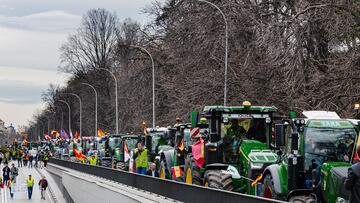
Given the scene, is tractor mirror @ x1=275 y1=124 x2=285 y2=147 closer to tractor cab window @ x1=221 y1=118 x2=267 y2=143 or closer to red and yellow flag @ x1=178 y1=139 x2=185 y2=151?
tractor cab window @ x1=221 y1=118 x2=267 y2=143

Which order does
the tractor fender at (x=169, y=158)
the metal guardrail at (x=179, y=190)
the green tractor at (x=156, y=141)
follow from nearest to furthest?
the metal guardrail at (x=179, y=190) < the tractor fender at (x=169, y=158) < the green tractor at (x=156, y=141)

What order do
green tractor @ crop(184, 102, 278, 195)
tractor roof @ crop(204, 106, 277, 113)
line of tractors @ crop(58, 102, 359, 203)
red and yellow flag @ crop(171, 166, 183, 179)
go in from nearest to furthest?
line of tractors @ crop(58, 102, 359, 203), green tractor @ crop(184, 102, 278, 195), tractor roof @ crop(204, 106, 277, 113), red and yellow flag @ crop(171, 166, 183, 179)

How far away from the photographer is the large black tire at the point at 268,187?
16459 millimetres

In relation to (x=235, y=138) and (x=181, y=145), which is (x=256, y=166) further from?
(x=181, y=145)

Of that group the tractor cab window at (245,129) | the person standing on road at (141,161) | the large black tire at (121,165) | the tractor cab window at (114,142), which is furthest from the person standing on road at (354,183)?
the tractor cab window at (114,142)

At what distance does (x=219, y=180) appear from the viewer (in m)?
19.4

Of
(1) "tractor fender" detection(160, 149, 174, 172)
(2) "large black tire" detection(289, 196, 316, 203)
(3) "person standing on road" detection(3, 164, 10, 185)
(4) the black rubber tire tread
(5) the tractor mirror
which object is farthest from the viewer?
(3) "person standing on road" detection(3, 164, 10, 185)

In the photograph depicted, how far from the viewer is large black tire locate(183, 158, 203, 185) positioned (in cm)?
2243

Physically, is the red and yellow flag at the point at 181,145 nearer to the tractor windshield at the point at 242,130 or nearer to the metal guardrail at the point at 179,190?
the metal guardrail at the point at 179,190

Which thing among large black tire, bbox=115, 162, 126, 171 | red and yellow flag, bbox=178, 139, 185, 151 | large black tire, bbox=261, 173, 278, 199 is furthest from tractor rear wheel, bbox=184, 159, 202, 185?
large black tire, bbox=115, 162, 126, 171

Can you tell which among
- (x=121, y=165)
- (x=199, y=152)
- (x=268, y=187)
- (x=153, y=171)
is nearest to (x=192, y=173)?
(x=199, y=152)

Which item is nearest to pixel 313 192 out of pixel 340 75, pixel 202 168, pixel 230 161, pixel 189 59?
pixel 230 161

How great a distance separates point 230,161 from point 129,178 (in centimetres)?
562

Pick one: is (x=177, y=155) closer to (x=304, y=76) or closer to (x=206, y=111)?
(x=206, y=111)
